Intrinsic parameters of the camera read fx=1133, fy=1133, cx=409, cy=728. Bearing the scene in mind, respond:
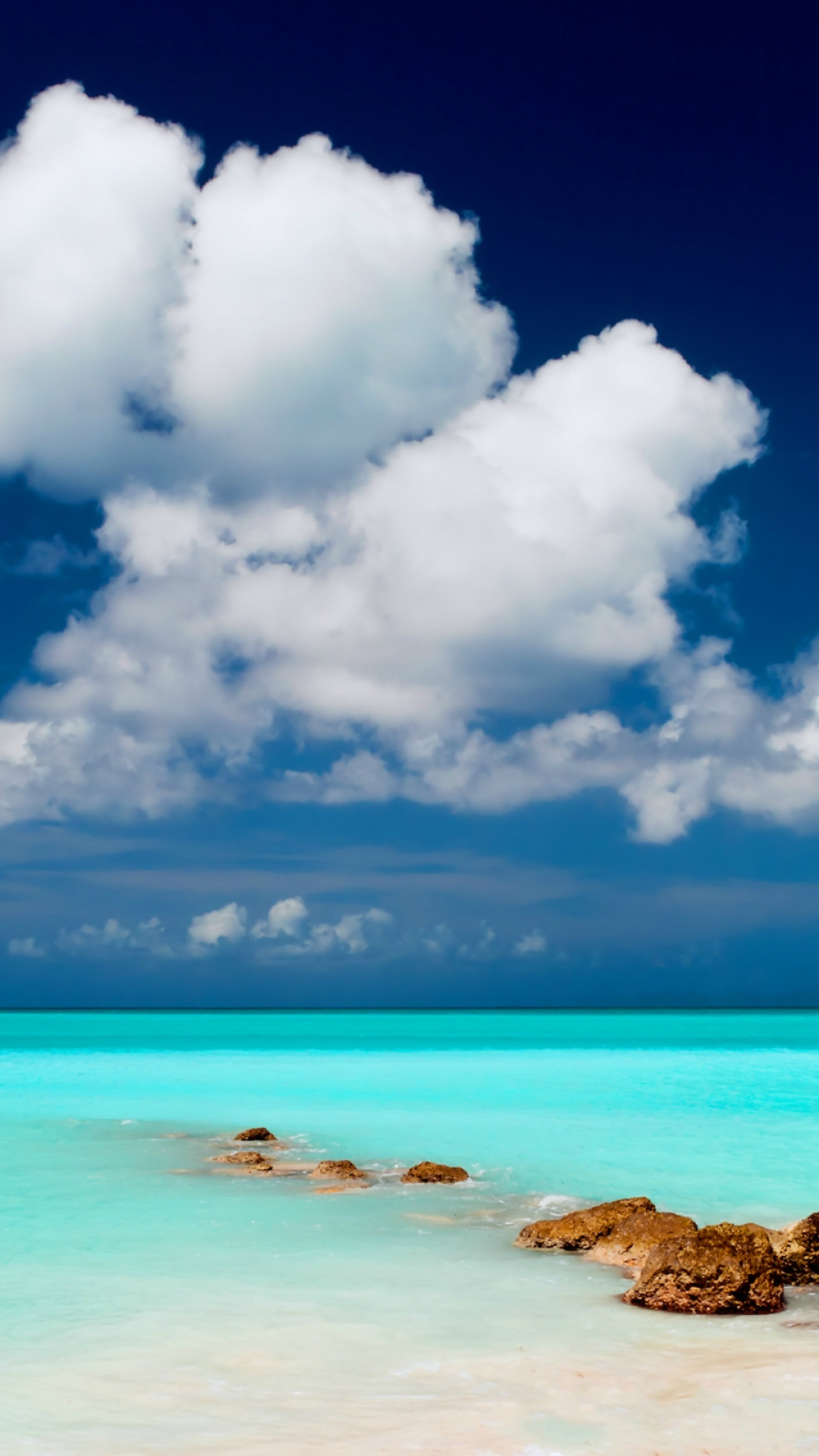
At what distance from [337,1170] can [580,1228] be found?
223 inches

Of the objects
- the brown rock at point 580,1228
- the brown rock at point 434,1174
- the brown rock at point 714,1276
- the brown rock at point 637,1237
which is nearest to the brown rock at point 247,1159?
the brown rock at point 434,1174

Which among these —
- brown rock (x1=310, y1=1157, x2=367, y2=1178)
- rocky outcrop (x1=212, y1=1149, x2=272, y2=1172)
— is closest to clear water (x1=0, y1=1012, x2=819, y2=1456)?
brown rock (x1=310, y1=1157, x2=367, y2=1178)

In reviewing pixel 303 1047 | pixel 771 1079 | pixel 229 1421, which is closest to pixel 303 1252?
pixel 229 1421

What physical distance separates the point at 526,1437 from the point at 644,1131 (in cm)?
1809

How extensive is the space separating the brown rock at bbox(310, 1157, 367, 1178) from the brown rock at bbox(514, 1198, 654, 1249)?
477 centimetres

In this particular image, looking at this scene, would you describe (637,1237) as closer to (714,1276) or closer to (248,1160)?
(714,1276)

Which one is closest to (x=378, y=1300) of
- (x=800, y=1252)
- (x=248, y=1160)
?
(x=800, y=1252)

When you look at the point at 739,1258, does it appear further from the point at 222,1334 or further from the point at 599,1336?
the point at 222,1334

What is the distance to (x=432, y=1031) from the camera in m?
107

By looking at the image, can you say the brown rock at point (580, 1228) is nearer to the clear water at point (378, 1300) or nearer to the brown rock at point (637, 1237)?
the brown rock at point (637, 1237)

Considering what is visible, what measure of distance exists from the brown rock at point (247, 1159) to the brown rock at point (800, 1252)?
9.14 m

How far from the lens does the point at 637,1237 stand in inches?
472

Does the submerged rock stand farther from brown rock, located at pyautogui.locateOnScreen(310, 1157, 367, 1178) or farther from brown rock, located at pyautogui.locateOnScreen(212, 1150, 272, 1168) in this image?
brown rock, located at pyautogui.locateOnScreen(310, 1157, 367, 1178)

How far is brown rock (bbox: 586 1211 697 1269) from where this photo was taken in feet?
38.0
